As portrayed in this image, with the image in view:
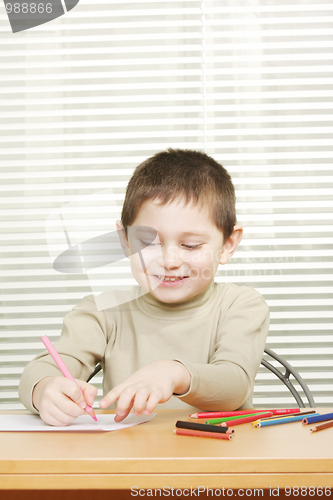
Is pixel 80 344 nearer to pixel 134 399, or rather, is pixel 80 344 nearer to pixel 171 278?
pixel 171 278

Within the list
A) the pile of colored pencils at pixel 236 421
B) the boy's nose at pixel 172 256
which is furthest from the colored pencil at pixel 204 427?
the boy's nose at pixel 172 256

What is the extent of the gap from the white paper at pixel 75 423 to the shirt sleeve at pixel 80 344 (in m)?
0.12

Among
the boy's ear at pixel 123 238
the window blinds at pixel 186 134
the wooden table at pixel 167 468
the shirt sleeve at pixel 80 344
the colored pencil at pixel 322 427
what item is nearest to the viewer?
the wooden table at pixel 167 468

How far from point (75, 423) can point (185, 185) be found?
47 cm

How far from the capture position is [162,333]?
917 mm

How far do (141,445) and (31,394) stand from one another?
28 cm

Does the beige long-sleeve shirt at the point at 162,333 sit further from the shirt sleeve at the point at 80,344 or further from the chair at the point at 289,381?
the chair at the point at 289,381

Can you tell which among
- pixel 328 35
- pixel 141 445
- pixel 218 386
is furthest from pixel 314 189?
pixel 141 445

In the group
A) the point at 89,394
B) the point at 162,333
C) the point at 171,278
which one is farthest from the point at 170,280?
the point at 89,394

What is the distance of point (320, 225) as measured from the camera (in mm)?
1791

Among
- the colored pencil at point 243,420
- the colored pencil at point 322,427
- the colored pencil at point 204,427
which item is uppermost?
the colored pencil at point 204,427

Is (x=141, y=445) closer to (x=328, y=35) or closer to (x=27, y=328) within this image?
(x=27, y=328)

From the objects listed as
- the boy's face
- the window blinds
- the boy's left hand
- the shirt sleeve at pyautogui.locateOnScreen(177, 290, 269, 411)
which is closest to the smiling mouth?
the boy's face

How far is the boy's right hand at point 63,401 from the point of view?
1.92 feet
